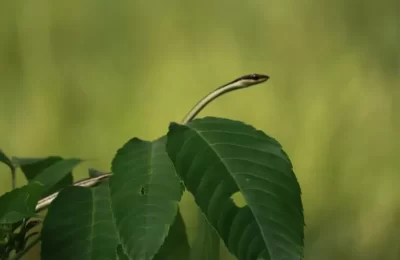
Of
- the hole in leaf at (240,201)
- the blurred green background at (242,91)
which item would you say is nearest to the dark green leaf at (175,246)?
the hole in leaf at (240,201)

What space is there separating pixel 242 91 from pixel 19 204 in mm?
478

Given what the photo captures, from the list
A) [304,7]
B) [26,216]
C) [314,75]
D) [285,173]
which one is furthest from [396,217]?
[26,216]

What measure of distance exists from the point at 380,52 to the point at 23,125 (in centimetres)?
59

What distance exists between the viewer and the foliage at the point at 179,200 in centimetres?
35

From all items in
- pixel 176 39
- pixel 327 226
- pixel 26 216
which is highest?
pixel 176 39

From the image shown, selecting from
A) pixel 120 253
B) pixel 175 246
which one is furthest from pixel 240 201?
pixel 120 253

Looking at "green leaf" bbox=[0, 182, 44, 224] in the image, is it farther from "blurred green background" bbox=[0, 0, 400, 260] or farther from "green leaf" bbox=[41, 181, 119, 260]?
"blurred green background" bbox=[0, 0, 400, 260]

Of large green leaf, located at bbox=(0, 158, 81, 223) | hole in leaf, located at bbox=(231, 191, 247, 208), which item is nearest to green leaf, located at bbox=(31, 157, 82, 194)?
large green leaf, located at bbox=(0, 158, 81, 223)

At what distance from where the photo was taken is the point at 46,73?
84 centimetres

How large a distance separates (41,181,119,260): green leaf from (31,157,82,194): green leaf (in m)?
0.12

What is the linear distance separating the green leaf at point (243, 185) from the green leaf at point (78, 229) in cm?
8

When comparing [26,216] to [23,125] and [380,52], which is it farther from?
[380,52]

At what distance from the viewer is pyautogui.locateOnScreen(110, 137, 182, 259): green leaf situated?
0.35m

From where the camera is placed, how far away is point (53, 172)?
0.58 meters
